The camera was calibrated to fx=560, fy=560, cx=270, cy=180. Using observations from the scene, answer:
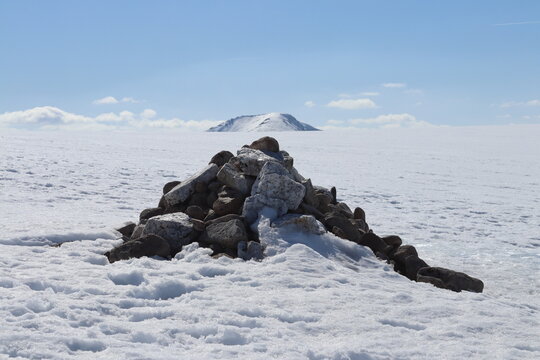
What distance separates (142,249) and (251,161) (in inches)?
115

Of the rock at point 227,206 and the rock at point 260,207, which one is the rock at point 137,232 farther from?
the rock at point 260,207

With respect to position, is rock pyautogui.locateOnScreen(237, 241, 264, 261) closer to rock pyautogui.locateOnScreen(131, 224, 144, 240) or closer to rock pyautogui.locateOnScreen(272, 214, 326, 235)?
rock pyautogui.locateOnScreen(272, 214, 326, 235)

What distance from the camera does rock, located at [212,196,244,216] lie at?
378 inches

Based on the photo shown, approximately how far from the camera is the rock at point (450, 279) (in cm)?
815

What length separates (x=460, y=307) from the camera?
6.55m

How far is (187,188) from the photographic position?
10.5 m

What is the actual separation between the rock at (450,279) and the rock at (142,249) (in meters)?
3.82

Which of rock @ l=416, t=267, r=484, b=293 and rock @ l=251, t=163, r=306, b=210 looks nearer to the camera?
rock @ l=416, t=267, r=484, b=293

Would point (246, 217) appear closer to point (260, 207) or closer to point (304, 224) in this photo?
point (260, 207)

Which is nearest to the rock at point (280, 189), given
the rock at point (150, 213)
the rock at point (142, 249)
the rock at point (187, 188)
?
the rock at point (187, 188)

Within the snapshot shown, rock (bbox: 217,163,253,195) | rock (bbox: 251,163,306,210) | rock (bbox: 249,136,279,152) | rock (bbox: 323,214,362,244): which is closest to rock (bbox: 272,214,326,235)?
rock (bbox: 251,163,306,210)

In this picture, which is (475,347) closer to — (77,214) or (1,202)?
(77,214)

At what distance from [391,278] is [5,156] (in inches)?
867

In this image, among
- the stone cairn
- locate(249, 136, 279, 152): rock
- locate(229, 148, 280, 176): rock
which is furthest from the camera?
locate(249, 136, 279, 152): rock
